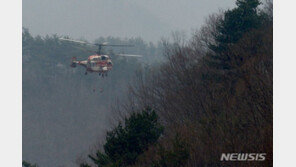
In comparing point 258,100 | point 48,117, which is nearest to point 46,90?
point 48,117

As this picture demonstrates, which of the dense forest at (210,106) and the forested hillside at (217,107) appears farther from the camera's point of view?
the dense forest at (210,106)

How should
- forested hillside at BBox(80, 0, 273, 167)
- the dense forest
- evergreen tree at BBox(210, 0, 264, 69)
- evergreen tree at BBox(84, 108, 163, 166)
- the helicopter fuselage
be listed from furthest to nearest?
the helicopter fuselage → evergreen tree at BBox(210, 0, 264, 69) → evergreen tree at BBox(84, 108, 163, 166) → the dense forest → forested hillside at BBox(80, 0, 273, 167)

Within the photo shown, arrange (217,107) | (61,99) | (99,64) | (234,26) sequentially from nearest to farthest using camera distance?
(217,107)
(234,26)
(99,64)
(61,99)

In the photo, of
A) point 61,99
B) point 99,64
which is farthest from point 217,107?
point 61,99

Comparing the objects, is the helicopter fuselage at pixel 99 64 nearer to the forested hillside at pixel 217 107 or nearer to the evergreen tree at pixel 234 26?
the forested hillside at pixel 217 107

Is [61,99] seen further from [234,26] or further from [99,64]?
[234,26]

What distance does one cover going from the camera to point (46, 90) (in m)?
120

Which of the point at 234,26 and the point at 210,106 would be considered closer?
the point at 210,106

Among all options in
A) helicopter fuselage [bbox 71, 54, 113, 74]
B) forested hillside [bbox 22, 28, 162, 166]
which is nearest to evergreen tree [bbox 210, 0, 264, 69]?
helicopter fuselage [bbox 71, 54, 113, 74]

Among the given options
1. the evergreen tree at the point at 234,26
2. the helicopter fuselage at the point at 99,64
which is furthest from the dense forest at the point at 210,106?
the helicopter fuselage at the point at 99,64

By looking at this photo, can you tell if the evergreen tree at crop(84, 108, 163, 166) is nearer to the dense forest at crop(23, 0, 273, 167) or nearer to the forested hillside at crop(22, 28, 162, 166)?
the dense forest at crop(23, 0, 273, 167)

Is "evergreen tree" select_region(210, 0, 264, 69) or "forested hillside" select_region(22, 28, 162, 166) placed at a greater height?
"evergreen tree" select_region(210, 0, 264, 69)

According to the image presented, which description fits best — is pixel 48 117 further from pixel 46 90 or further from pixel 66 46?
pixel 66 46

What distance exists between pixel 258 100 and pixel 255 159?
5787 millimetres
